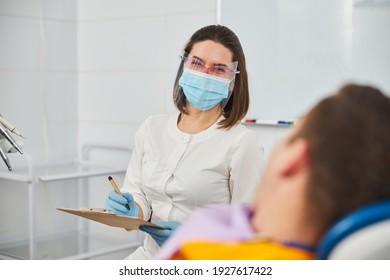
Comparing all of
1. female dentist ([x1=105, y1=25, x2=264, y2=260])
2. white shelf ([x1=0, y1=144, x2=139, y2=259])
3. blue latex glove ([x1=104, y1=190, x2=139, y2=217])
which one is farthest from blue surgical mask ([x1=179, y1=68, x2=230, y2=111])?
white shelf ([x1=0, y1=144, x2=139, y2=259])

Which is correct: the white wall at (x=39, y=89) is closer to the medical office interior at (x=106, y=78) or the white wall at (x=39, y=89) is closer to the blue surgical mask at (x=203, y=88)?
the medical office interior at (x=106, y=78)

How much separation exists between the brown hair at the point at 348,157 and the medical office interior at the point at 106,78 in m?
1.18

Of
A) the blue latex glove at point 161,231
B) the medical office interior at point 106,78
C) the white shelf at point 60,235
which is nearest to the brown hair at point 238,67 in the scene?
the blue latex glove at point 161,231

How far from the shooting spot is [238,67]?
1478 millimetres

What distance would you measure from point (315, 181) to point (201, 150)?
2.97ft

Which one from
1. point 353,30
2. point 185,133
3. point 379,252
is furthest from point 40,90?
point 379,252

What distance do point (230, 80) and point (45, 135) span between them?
102 centimetres

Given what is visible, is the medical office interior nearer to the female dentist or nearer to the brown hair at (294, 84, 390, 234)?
the female dentist

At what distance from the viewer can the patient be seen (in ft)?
1.85

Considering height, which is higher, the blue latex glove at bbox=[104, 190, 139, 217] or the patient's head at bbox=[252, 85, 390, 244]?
the patient's head at bbox=[252, 85, 390, 244]

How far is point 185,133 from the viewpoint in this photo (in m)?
1.51

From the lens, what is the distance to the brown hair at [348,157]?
0.56m
